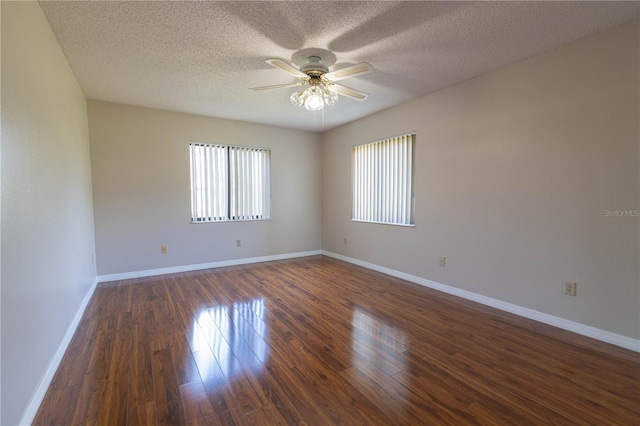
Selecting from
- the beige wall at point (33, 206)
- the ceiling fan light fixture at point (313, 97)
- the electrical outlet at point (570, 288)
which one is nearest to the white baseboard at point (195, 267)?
the beige wall at point (33, 206)

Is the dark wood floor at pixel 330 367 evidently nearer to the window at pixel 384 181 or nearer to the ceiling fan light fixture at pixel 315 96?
the window at pixel 384 181

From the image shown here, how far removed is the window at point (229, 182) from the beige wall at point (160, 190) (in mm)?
116

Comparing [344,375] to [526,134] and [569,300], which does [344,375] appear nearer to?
[569,300]

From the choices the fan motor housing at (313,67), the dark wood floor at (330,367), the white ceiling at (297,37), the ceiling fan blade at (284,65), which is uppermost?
the white ceiling at (297,37)

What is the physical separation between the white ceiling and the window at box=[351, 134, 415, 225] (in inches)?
40.4

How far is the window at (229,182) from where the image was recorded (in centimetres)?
459

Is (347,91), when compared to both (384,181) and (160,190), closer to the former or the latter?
(384,181)

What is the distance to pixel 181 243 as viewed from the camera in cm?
446

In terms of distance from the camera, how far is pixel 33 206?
171 centimetres

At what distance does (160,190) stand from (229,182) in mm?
1050

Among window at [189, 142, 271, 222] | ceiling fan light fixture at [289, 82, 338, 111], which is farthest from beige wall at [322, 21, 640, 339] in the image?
window at [189, 142, 271, 222]

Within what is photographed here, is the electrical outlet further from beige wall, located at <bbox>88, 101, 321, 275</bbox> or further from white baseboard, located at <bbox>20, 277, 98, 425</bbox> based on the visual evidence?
beige wall, located at <bbox>88, 101, 321, 275</bbox>

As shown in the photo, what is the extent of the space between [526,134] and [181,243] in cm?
472

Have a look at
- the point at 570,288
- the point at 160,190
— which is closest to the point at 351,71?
the point at 570,288
